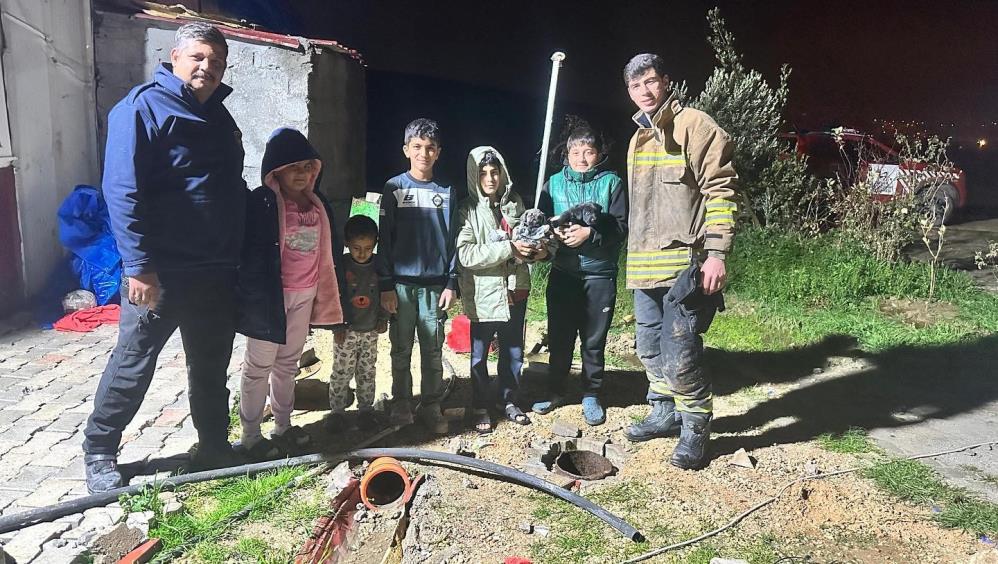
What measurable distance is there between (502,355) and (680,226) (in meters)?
1.43

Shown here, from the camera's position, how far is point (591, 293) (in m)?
4.41

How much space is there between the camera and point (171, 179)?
3.18 meters

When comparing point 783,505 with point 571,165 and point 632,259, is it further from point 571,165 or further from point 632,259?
point 571,165

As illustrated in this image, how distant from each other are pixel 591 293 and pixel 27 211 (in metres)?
5.40

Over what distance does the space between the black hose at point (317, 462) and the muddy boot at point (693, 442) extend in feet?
2.28

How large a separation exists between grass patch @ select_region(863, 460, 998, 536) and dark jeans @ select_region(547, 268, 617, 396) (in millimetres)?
1649

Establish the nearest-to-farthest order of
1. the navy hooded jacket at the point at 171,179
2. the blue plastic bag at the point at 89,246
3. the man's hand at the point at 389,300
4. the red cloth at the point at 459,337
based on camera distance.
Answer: the navy hooded jacket at the point at 171,179, the man's hand at the point at 389,300, the red cloth at the point at 459,337, the blue plastic bag at the point at 89,246

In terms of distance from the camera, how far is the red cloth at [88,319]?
610cm

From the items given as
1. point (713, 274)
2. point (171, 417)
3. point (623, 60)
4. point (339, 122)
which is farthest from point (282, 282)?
point (623, 60)

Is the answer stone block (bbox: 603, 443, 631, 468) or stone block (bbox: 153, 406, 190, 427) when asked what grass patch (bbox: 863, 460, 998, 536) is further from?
stone block (bbox: 153, 406, 190, 427)

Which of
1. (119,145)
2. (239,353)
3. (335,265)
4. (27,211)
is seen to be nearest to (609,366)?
(335,265)

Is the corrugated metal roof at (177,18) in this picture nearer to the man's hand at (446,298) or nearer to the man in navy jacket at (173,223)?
the man in navy jacket at (173,223)

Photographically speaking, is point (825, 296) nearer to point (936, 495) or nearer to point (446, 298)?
point (936, 495)

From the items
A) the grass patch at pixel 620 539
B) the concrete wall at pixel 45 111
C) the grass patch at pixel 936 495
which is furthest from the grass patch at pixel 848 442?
the concrete wall at pixel 45 111
